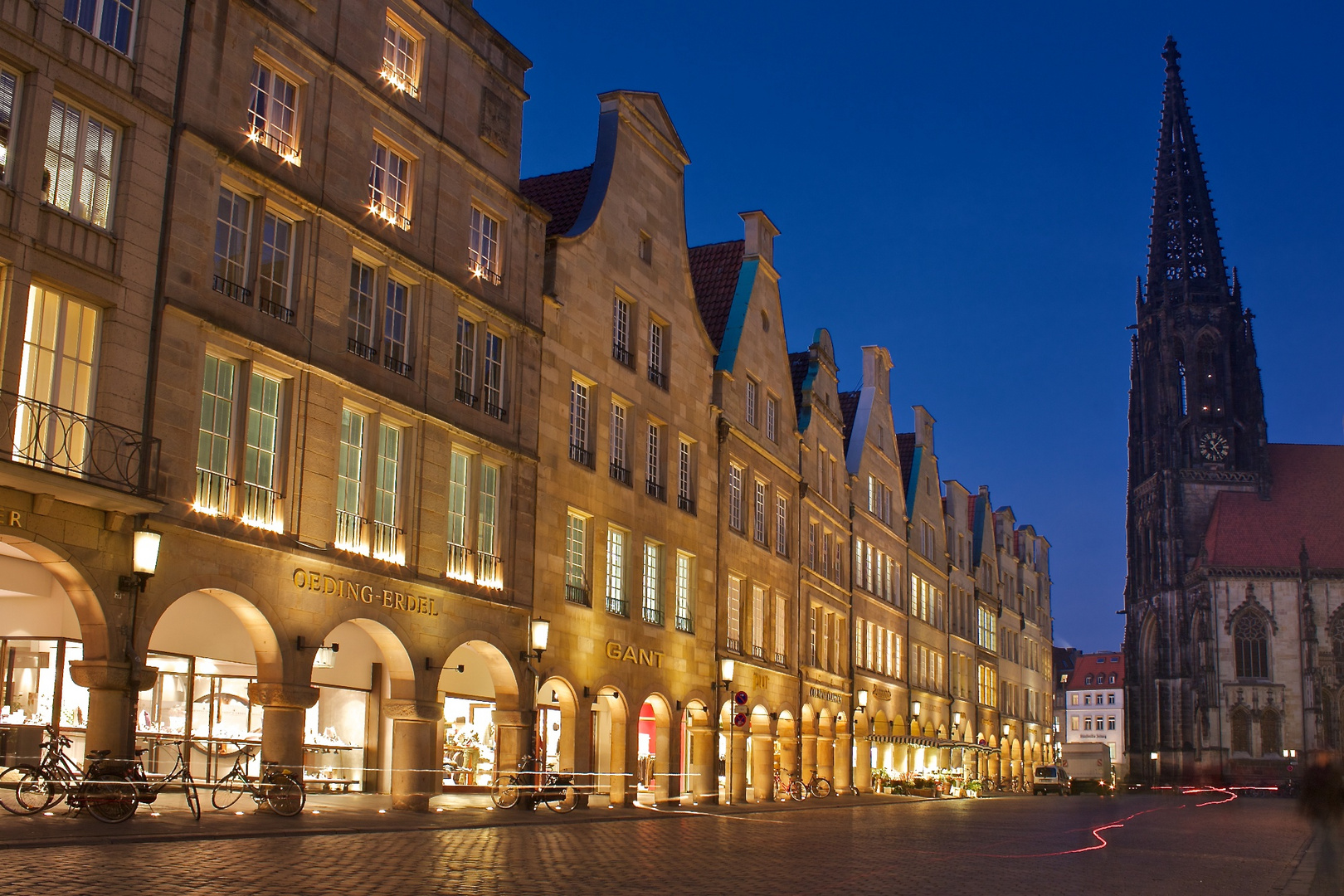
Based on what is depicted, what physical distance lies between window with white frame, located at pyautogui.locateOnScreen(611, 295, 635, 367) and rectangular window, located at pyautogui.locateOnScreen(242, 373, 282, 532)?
12.1m

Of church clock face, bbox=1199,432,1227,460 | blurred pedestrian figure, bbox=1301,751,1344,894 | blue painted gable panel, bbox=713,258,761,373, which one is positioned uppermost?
church clock face, bbox=1199,432,1227,460

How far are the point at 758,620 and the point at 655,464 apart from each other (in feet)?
26.9

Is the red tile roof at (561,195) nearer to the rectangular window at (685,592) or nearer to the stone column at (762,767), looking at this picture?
the rectangular window at (685,592)

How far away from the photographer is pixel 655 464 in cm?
3444

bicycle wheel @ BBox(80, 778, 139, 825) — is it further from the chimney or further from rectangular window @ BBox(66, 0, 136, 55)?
the chimney

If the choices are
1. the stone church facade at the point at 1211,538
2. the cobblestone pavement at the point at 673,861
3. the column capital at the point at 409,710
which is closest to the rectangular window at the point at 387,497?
the column capital at the point at 409,710

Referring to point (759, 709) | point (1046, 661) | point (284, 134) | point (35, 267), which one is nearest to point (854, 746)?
point (759, 709)

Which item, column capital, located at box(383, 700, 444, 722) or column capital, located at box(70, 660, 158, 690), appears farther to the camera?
column capital, located at box(383, 700, 444, 722)

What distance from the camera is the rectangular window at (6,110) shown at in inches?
676

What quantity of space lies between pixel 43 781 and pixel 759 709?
26055mm

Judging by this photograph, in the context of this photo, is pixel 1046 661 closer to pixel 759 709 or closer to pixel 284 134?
pixel 759 709

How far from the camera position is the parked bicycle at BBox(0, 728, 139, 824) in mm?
16156

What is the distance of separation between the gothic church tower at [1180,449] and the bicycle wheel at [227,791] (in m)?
92.2

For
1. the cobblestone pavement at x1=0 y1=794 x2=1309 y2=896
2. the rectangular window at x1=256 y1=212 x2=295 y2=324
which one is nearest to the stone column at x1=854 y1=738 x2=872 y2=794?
the cobblestone pavement at x1=0 y1=794 x2=1309 y2=896
